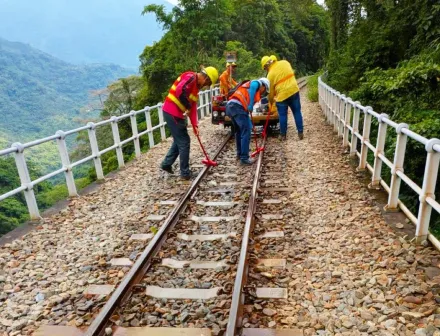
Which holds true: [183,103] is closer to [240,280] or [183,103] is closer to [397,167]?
[397,167]

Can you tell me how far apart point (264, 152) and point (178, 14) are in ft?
69.8

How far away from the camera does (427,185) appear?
4031 millimetres

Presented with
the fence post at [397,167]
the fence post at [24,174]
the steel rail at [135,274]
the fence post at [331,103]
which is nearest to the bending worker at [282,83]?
the fence post at [331,103]

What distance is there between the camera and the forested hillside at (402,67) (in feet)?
21.6

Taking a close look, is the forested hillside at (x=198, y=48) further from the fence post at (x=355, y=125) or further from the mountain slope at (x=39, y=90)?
the mountain slope at (x=39, y=90)

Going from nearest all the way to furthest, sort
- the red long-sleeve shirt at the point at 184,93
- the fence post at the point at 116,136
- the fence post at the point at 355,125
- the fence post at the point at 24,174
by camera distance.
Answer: the fence post at the point at 24,174 → the red long-sleeve shirt at the point at 184,93 → the fence post at the point at 355,125 → the fence post at the point at 116,136

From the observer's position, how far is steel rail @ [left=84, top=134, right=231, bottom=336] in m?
3.16

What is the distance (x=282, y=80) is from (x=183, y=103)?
144 inches

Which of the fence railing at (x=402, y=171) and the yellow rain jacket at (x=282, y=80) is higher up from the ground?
the yellow rain jacket at (x=282, y=80)

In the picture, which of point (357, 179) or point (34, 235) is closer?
point (34, 235)

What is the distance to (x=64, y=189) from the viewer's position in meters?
34.8

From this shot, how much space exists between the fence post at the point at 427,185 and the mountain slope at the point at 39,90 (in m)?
80.3

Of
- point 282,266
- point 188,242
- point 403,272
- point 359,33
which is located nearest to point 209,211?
point 188,242

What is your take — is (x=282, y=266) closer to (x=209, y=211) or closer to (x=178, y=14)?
(x=209, y=211)
